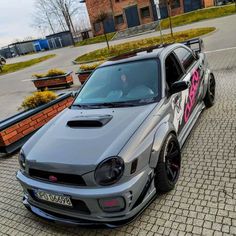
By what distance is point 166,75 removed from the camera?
12.7 feet

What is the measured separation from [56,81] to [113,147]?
10332 millimetres

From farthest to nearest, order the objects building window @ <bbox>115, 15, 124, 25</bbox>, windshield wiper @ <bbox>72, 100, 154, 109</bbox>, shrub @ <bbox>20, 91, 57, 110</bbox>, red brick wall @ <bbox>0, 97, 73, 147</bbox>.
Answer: building window @ <bbox>115, 15, 124, 25</bbox> < shrub @ <bbox>20, 91, 57, 110</bbox> < red brick wall @ <bbox>0, 97, 73, 147</bbox> < windshield wiper @ <bbox>72, 100, 154, 109</bbox>

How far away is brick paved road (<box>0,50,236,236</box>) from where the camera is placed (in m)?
2.85

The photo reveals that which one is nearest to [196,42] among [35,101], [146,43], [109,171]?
[35,101]

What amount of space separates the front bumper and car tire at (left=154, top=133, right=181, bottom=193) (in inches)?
9.2

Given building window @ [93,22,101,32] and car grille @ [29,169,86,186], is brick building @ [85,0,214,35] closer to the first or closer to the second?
building window @ [93,22,101,32]

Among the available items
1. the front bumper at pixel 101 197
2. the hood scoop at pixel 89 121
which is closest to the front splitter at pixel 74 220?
the front bumper at pixel 101 197

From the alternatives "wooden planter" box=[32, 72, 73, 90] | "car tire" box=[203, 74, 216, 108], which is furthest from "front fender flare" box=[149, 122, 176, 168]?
"wooden planter" box=[32, 72, 73, 90]

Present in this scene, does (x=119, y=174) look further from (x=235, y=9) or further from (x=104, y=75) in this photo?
(x=235, y=9)

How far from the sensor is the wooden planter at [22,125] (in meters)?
5.73

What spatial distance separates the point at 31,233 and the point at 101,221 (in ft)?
3.72

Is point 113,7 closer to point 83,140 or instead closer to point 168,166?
point 168,166

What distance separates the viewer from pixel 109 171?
103 inches

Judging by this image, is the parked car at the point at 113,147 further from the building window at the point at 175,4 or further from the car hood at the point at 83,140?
the building window at the point at 175,4
